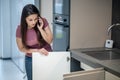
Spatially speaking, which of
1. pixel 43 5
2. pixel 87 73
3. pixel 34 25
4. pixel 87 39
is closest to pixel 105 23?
pixel 87 39

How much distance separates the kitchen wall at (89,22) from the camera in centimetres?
277

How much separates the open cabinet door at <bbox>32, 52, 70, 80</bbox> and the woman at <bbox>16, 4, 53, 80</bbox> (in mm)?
90

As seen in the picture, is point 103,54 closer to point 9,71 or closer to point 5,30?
point 9,71

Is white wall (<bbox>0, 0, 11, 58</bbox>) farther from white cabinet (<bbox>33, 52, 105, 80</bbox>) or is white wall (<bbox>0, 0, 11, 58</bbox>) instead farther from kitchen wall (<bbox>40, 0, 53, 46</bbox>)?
white cabinet (<bbox>33, 52, 105, 80</bbox>)

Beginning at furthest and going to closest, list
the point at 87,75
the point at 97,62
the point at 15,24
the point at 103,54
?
the point at 15,24 < the point at 103,54 < the point at 97,62 < the point at 87,75

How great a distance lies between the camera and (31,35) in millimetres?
2707

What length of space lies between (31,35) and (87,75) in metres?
0.97

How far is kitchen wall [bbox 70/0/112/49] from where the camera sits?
2771 mm

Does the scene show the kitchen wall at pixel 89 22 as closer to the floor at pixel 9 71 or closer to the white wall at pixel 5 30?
the floor at pixel 9 71

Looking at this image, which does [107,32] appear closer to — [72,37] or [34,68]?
[72,37]

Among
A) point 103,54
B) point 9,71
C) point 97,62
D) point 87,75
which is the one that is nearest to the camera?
point 87,75

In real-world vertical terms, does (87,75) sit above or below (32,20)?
below

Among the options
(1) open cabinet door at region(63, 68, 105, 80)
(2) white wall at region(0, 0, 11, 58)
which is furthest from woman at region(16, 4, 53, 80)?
(2) white wall at region(0, 0, 11, 58)

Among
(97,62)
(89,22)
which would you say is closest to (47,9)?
(89,22)
